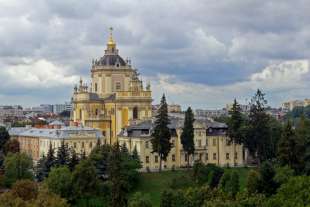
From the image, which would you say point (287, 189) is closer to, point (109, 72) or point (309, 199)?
point (309, 199)

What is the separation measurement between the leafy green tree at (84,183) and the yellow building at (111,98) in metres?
28.0

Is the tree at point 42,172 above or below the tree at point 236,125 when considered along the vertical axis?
below

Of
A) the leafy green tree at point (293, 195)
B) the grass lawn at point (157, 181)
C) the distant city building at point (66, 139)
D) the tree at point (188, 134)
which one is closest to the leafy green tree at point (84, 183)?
the grass lawn at point (157, 181)

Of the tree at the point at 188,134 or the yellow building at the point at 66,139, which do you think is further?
the yellow building at the point at 66,139

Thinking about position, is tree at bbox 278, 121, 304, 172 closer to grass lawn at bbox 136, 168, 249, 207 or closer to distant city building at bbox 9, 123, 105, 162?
grass lawn at bbox 136, 168, 249, 207

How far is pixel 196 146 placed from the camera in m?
83.1

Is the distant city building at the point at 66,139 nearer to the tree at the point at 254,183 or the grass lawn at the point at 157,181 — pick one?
the grass lawn at the point at 157,181

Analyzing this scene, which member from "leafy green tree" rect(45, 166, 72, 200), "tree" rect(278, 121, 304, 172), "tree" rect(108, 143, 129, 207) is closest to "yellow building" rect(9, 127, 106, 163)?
"leafy green tree" rect(45, 166, 72, 200)

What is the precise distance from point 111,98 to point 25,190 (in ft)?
121

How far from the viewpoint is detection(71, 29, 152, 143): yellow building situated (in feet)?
303

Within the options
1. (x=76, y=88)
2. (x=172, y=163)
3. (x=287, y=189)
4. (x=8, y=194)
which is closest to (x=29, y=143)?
(x=76, y=88)

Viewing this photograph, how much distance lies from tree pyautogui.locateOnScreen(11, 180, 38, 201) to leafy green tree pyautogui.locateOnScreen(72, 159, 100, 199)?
11.6 ft

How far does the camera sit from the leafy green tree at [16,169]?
71188 millimetres

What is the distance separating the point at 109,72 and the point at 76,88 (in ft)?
17.0
